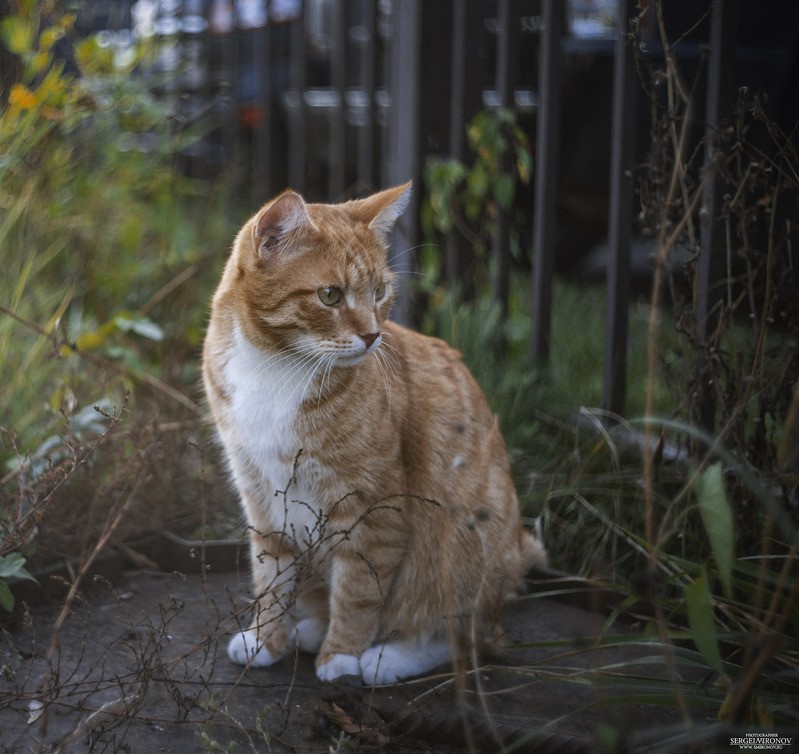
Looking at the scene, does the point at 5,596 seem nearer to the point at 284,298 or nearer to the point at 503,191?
the point at 284,298

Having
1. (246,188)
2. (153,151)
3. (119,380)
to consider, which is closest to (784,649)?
(119,380)

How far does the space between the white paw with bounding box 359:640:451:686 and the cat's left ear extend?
40.3 inches

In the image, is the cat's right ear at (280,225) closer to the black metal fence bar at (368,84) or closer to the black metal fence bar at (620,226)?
the black metal fence bar at (620,226)

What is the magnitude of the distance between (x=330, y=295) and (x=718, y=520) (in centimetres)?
99

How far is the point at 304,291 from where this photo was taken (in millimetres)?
2145

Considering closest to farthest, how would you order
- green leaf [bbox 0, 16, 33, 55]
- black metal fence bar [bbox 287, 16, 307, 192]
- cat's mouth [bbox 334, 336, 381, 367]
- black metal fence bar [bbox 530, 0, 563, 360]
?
1. cat's mouth [bbox 334, 336, 381, 367]
2. green leaf [bbox 0, 16, 33, 55]
3. black metal fence bar [bbox 530, 0, 563, 360]
4. black metal fence bar [bbox 287, 16, 307, 192]

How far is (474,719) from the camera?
1.92 metres

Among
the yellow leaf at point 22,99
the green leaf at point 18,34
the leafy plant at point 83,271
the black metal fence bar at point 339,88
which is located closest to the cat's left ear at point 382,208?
the leafy plant at point 83,271

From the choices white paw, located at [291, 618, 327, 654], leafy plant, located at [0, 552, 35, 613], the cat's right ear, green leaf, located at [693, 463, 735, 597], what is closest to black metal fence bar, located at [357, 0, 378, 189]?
the cat's right ear

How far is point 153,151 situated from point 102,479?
2.51 meters

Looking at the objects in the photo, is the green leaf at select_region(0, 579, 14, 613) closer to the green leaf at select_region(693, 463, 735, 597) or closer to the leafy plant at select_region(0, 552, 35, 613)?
the leafy plant at select_region(0, 552, 35, 613)

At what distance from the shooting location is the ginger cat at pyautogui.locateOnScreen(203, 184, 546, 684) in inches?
84.7

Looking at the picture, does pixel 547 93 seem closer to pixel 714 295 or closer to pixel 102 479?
pixel 714 295

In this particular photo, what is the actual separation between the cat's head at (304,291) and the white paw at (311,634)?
2.38ft
